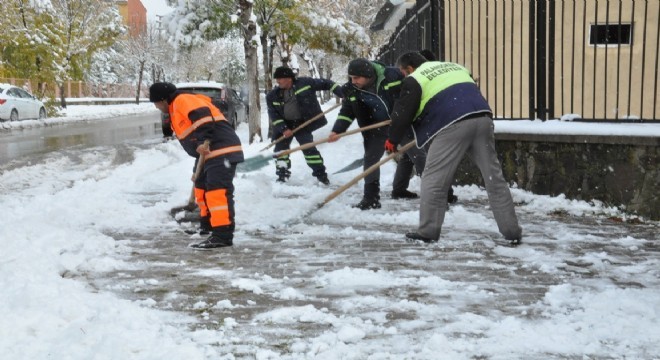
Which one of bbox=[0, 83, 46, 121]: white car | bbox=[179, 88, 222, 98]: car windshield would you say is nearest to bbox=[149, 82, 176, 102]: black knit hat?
bbox=[179, 88, 222, 98]: car windshield

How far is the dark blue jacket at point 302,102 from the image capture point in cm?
928

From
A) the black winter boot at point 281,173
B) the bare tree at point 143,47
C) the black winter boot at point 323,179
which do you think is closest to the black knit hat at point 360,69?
the black winter boot at point 323,179

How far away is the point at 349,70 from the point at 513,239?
2427 mm

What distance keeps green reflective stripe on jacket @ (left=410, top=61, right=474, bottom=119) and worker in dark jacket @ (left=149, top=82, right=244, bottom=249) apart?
5.46 ft

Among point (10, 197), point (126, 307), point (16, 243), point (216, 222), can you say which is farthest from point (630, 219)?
point (10, 197)

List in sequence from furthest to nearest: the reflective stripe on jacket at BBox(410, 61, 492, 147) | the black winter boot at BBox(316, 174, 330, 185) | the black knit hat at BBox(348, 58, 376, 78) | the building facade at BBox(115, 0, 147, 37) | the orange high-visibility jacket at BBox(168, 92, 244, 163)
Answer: the building facade at BBox(115, 0, 147, 37) → the black winter boot at BBox(316, 174, 330, 185) → the black knit hat at BBox(348, 58, 376, 78) → the orange high-visibility jacket at BBox(168, 92, 244, 163) → the reflective stripe on jacket at BBox(410, 61, 492, 147)

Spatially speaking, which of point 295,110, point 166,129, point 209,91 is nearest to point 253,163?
point 295,110

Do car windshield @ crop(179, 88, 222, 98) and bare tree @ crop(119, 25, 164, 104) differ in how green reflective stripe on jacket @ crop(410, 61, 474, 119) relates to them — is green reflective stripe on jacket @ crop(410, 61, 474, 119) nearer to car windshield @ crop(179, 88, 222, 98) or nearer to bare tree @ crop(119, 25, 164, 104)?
car windshield @ crop(179, 88, 222, 98)

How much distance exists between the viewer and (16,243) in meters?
Result: 5.52

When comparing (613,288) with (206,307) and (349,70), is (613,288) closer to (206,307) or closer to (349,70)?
(206,307)

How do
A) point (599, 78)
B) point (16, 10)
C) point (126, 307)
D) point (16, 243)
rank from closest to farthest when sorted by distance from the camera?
point (126, 307), point (16, 243), point (599, 78), point (16, 10)

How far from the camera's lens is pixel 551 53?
25.2 feet

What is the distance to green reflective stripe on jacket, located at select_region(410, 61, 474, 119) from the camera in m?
5.64

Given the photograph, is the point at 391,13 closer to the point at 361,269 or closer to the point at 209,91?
the point at 209,91
